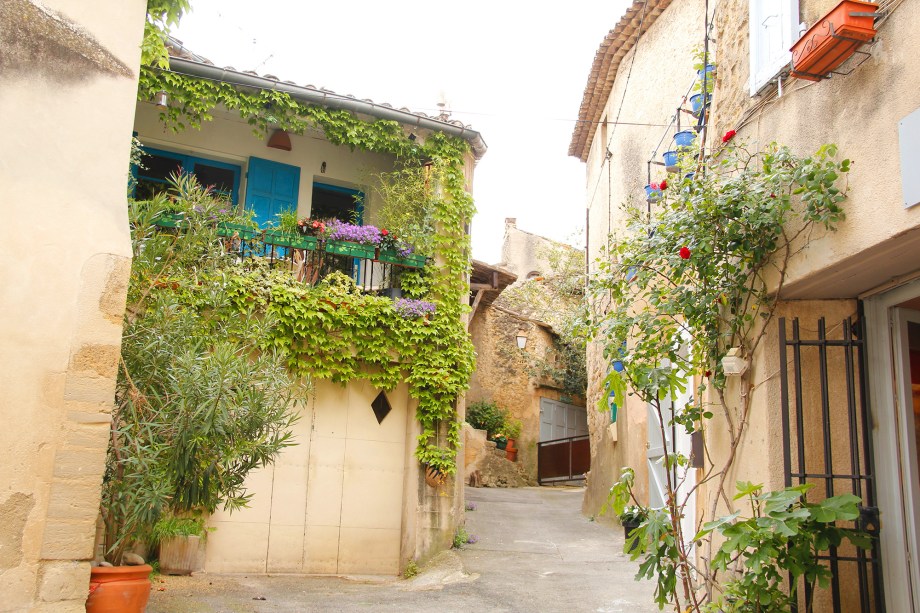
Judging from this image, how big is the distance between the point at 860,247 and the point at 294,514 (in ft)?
23.4

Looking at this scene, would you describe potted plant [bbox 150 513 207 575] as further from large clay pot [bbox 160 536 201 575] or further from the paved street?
the paved street

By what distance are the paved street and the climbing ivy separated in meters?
1.35

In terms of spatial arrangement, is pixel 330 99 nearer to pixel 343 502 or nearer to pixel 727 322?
pixel 343 502

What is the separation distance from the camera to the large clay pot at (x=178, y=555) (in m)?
8.60

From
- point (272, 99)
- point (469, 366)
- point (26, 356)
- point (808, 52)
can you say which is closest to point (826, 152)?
point (808, 52)

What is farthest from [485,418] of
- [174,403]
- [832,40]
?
[832,40]

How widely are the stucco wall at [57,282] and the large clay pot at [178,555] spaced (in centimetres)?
429

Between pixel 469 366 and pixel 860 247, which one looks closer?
pixel 860 247

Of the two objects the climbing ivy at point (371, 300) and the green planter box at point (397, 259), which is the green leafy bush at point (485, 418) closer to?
the climbing ivy at point (371, 300)

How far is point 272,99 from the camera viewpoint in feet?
33.7

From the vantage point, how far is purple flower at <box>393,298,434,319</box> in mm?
9797

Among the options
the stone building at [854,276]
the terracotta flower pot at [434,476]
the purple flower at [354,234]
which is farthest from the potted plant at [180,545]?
the stone building at [854,276]

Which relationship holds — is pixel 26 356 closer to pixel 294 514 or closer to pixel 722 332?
pixel 722 332

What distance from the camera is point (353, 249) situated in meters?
10.2
